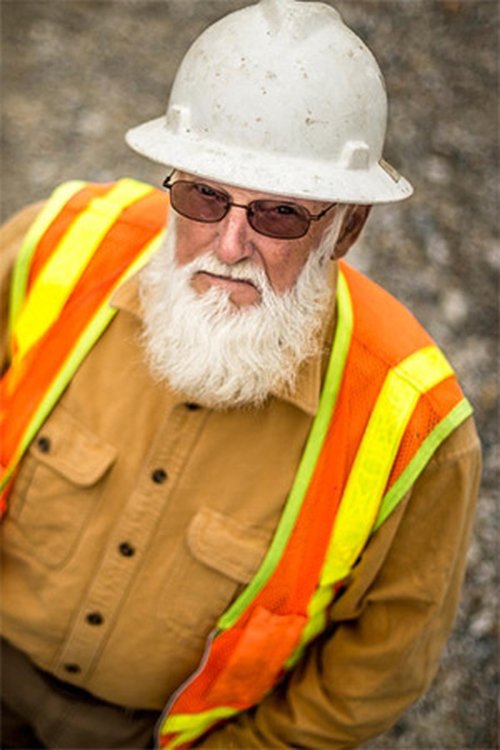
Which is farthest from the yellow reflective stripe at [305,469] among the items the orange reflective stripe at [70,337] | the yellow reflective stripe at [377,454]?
the orange reflective stripe at [70,337]

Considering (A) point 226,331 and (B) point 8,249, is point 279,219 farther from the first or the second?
(B) point 8,249

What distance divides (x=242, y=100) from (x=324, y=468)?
0.90 meters

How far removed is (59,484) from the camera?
8.42 ft

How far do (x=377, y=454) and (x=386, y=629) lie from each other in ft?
1.66

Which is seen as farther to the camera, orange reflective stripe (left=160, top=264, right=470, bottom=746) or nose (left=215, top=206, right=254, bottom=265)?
orange reflective stripe (left=160, top=264, right=470, bottom=746)

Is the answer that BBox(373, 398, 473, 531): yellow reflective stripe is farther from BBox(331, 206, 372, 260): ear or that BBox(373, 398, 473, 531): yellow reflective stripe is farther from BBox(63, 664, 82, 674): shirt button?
BBox(63, 664, 82, 674): shirt button

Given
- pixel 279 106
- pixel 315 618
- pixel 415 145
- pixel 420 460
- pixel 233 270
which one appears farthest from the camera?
pixel 415 145

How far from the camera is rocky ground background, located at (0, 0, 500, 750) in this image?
4117mm

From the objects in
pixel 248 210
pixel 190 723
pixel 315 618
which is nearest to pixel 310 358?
pixel 248 210

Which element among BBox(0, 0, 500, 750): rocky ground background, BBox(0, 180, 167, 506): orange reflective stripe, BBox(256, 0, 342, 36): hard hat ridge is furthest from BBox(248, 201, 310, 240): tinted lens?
BBox(0, 0, 500, 750): rocky ground background

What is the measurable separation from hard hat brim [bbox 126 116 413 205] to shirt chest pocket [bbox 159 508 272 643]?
2.80 feet

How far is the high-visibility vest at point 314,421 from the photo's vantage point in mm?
2428

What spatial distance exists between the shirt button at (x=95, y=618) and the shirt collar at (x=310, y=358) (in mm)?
748

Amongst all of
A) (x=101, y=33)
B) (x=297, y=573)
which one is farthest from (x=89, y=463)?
(x=101, y=33)
